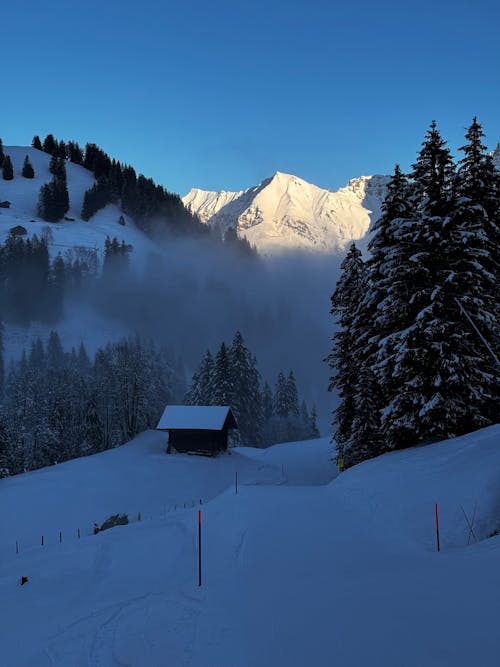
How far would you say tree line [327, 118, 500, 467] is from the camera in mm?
19031

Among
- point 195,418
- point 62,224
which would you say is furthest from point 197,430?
point 62,224

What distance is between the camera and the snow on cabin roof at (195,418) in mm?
50862

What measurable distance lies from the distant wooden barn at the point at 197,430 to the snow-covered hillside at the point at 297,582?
3134 cm

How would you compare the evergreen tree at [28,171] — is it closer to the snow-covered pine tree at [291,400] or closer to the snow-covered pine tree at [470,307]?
the snow-covered pine tree at [291,400]

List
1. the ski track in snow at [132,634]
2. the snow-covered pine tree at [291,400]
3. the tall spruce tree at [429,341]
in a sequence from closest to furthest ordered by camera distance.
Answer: the ski track in snow at [132,634] → the tall spruce tree at [429,341] → the snow-covered pine tree at [291,400]

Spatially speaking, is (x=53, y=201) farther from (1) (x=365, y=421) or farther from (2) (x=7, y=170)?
(1) (x=365, y=421)

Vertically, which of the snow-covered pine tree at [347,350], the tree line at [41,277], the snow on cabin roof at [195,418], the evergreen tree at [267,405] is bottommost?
the evergreen tree at [267,405]

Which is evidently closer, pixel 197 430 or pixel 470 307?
pixel 470 307

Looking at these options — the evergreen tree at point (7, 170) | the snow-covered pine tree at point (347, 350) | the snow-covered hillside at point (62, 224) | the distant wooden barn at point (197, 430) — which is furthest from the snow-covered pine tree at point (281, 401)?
the evergreen tree at point (7, 170)

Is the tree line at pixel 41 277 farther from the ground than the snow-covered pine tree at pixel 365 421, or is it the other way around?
the tree line at pixel 41 277

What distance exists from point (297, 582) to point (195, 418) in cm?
4426

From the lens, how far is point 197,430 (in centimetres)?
5159

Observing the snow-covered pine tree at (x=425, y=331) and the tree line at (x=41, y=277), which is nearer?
the snow-covered pine tree at (x=425, y=331)

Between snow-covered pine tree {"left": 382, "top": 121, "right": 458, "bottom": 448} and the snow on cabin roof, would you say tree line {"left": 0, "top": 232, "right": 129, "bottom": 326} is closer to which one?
the snow on cabin roof
